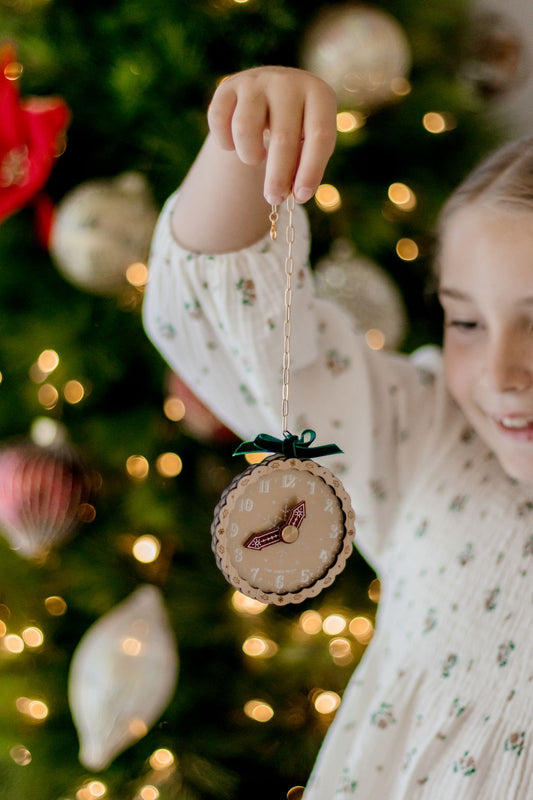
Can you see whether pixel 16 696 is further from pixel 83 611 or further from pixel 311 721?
pixel 311 721

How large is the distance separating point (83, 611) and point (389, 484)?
0.46 meters

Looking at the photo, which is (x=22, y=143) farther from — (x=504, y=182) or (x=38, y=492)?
(x=504, y=182)

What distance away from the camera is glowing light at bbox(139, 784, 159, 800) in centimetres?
90

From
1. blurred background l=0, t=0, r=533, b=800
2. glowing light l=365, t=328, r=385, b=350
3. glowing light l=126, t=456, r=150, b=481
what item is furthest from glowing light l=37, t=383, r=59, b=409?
glowing light l=365, t=328, r=385, b=350

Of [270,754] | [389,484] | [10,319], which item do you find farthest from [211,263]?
[270,754]

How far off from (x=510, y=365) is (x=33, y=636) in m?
0.68

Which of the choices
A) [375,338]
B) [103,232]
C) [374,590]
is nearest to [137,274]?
[103,232]

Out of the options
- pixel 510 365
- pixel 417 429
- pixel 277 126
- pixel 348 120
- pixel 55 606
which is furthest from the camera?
pixel 55 606

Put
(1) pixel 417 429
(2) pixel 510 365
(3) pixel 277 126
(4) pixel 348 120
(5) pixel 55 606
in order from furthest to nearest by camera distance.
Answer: (5) pixel 55 606, (4) pixel 348 120, (1) pixel 417 429, (2) pixel 510 365, (3) pixel 277 126

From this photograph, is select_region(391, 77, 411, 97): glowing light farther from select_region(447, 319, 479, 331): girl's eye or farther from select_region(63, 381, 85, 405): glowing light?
select_region(63, 381, 85, 405): glowing light

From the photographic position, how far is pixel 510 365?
24.4 inches

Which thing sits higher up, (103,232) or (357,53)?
(357,53)

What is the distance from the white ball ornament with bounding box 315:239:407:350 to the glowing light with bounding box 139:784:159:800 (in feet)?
1.99

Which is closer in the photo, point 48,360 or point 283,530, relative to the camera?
point 283,530
